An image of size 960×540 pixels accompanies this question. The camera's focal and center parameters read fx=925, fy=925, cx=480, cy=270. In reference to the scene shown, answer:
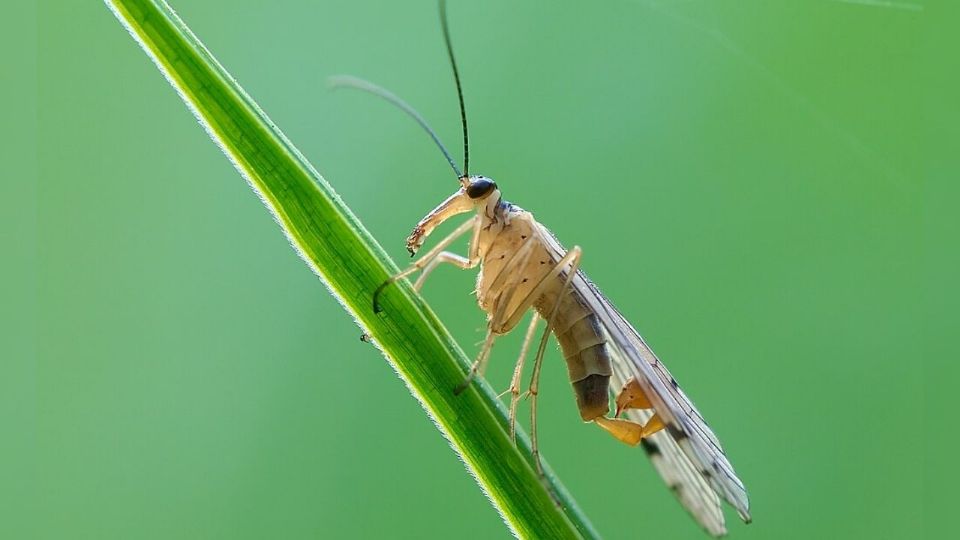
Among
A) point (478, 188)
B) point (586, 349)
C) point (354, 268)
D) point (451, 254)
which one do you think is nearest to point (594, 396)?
point (586, 349)

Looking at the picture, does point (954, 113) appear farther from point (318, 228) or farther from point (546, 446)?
point (318, 228)

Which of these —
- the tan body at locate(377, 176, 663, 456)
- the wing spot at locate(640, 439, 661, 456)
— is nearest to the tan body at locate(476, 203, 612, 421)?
the tan body at locate(377, 176, 663, 456)

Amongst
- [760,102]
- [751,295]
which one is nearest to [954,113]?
[760,102]

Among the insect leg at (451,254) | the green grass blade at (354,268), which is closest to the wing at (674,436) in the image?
the insect leg at (451,254)

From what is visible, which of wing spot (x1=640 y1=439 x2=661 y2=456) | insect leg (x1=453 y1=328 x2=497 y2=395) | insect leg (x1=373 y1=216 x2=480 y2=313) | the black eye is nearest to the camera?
insect leg (x1=453 y1=328 x2=497 y2=395)

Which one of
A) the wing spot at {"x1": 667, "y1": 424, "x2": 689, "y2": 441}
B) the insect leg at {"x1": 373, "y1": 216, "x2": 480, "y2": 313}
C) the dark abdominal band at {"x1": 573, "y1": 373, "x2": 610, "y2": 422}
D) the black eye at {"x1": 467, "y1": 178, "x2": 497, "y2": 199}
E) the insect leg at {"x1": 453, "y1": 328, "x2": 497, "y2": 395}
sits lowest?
the wing spot at {"x1": 667, "y1": 424, "x2": 689, "y2": 441}

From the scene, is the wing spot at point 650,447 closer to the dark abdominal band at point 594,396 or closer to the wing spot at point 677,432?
the dark abdominal band at point 594,396

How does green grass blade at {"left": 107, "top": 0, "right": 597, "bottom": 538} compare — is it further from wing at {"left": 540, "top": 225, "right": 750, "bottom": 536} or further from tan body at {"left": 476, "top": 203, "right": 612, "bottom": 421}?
tan body at {"left": 476, "top": 203, "right": 612, "bottom": 421}

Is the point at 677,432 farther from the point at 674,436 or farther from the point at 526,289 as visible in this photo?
the point at 526,289
